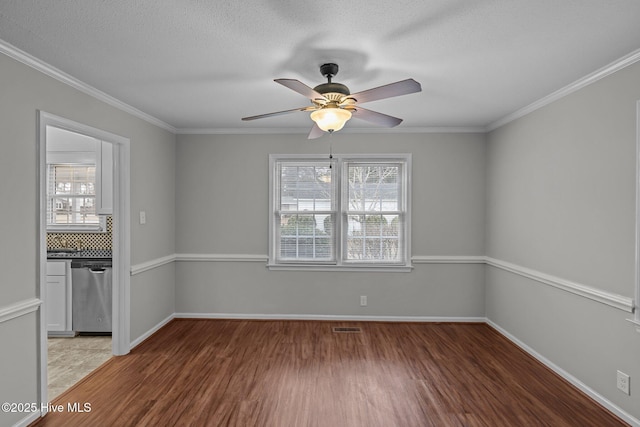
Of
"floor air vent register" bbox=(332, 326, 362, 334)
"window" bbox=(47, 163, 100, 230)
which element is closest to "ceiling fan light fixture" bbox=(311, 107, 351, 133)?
"floor air vent register" bbox=(332, 326, 362, 334)

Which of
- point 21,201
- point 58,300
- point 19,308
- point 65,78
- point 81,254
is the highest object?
point 65,78

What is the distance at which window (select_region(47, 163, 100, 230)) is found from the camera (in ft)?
14.3

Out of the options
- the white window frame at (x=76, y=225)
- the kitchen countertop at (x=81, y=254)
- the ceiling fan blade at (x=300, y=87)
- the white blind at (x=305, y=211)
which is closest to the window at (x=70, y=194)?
the white window frame at (x=76, y=225)

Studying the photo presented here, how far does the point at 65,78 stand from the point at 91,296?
2.41 meters

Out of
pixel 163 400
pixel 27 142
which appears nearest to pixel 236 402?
pixel 163 400

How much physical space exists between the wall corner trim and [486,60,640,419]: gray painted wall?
404 centimetres

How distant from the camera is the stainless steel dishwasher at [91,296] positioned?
3.87 m

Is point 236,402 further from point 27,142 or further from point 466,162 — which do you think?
point 466,162

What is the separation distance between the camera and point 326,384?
285 centimetres

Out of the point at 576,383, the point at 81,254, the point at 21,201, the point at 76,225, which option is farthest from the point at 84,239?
the point at 576,383

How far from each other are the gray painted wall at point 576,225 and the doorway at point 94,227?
4.01 meters

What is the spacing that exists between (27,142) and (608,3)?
349 cm

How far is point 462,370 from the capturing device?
311 centimetres

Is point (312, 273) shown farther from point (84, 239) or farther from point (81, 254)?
point (84, 239)
